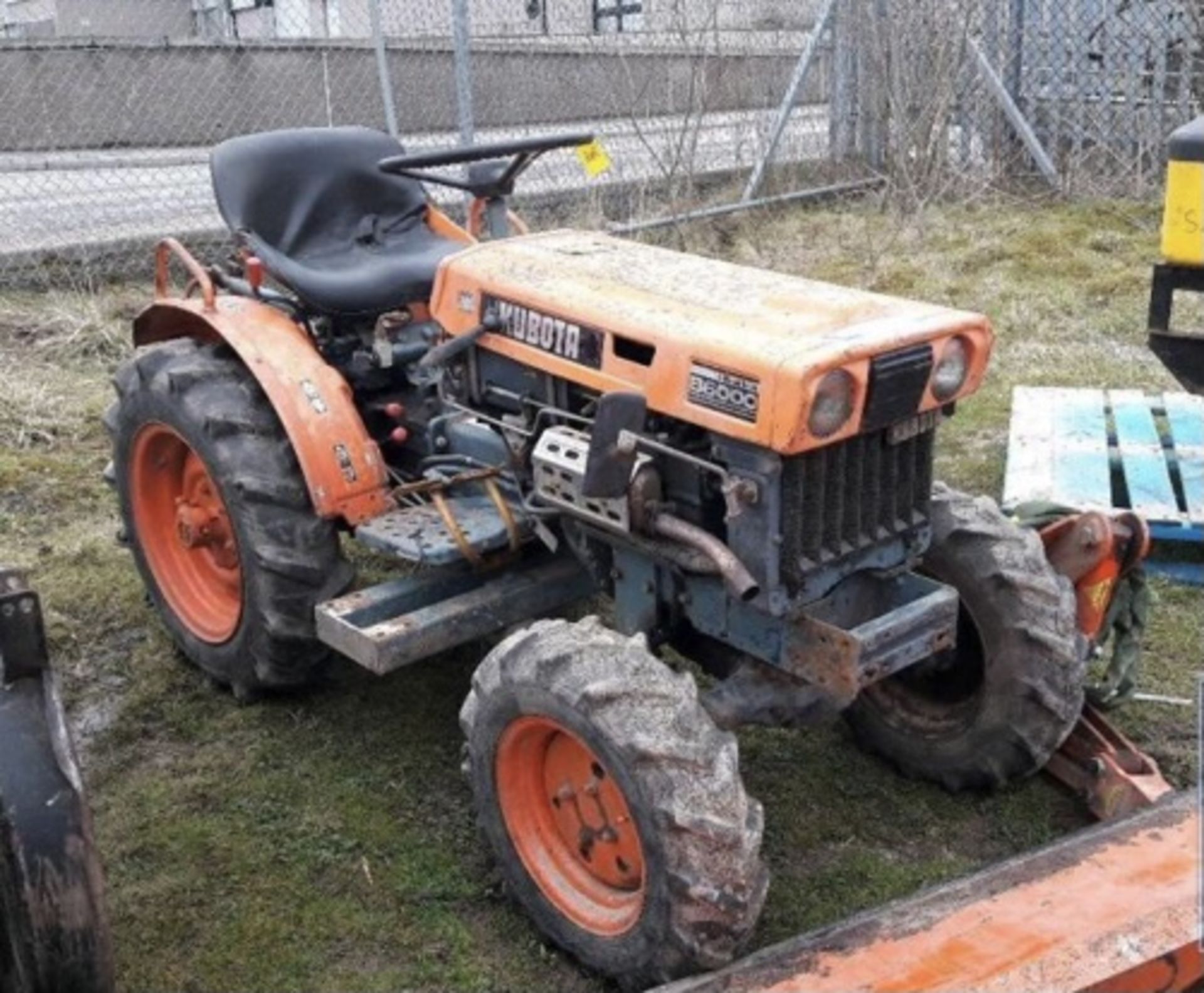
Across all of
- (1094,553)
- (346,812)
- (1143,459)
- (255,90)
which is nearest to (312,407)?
(346,812)

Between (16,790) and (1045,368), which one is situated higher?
(16,790)

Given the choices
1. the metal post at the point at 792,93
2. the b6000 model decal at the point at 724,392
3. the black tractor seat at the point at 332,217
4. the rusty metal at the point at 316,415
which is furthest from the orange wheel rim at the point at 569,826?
the metal post at the point at 792,93

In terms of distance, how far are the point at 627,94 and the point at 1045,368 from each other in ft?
18.0

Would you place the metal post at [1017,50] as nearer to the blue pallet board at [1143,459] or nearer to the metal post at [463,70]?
the metal post at [463,70]

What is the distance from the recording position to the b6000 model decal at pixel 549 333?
114 inches

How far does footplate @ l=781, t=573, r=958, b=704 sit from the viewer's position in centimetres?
272

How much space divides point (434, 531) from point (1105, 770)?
1.52 meters

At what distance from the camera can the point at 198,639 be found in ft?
12.5

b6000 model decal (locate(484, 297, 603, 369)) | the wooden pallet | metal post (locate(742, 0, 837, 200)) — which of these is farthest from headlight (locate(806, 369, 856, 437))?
metal post (locate(742, 0, 837, 200))

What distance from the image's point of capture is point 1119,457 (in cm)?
480

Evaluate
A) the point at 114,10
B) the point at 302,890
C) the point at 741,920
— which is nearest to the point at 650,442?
the point at 741,920

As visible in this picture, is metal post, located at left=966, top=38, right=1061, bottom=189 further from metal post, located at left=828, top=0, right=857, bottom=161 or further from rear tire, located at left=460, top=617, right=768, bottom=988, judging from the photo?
rear tire, located at left=460, top=617, right=768, bottom=988

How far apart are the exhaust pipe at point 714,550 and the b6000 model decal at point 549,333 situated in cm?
36

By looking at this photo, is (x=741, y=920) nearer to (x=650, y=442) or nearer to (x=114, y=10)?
(x=650, y=442)
